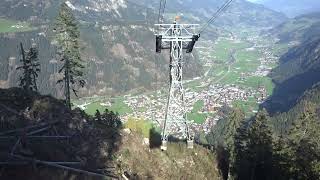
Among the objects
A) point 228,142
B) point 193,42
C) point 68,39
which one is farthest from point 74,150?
point 68,39

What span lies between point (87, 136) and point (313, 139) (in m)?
19.8

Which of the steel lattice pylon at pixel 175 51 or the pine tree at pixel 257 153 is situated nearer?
the steel lattice pylon at pixel 175 51

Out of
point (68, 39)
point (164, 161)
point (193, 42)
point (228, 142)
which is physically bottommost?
point (164, 161)

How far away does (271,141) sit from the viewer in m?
49.6

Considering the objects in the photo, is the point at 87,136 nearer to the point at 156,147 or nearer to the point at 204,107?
the point at 156,147

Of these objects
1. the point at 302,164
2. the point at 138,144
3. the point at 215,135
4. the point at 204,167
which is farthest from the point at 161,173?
the point at 215,135

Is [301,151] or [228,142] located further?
[228,142]

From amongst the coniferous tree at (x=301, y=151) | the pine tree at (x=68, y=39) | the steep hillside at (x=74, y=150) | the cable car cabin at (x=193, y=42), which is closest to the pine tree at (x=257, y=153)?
the coniferous tree at (x=301, y=151)

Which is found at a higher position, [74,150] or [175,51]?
[175,51]

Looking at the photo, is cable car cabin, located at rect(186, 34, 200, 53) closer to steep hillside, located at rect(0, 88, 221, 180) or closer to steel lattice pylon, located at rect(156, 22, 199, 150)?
steel lattice pylon, located at rect(156, 22, 199, 150)

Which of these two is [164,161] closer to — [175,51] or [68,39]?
[175,51]

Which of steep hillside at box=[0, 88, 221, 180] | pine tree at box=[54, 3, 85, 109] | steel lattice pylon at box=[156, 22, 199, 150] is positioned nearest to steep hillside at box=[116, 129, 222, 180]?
steep hillside at box=[0, 88, 221, 180]

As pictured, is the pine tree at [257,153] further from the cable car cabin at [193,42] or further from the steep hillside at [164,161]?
the cable car cabin at [193,42]

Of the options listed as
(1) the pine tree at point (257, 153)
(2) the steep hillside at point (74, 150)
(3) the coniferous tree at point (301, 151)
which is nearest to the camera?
(2) the steep hillside at point (74, 150)
